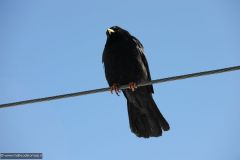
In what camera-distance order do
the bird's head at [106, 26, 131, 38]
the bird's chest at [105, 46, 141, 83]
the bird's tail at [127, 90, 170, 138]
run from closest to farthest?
the bird's tail at [127, 90, 170, 138]
the bird's chest at [105, 46, 141, 83]
the bird's head at [106, 26, 131, 38]

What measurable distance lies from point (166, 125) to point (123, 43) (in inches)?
65.0

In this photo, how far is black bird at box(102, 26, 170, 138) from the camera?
7531 mm

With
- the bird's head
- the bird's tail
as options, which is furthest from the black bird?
the bird's head

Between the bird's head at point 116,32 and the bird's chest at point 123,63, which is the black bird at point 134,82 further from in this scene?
the bird's head at point 116,32

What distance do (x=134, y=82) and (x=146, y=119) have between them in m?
0.70

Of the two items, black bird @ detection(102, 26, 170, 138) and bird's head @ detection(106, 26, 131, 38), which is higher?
bird's head @ detection(106, 26, 131, 38)

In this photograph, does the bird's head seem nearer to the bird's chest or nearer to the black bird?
the black bird

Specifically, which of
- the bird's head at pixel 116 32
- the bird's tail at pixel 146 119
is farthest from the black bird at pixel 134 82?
the bird's head at pixel 116 32

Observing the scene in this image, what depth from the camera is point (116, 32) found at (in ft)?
27.2

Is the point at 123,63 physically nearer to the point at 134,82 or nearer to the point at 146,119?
the point at 134,82

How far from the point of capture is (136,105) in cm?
778

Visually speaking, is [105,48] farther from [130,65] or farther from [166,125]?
[166,125]

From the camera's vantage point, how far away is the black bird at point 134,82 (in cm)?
753

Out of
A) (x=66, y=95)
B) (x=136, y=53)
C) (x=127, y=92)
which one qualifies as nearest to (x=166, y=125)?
(x=127, y=92)
